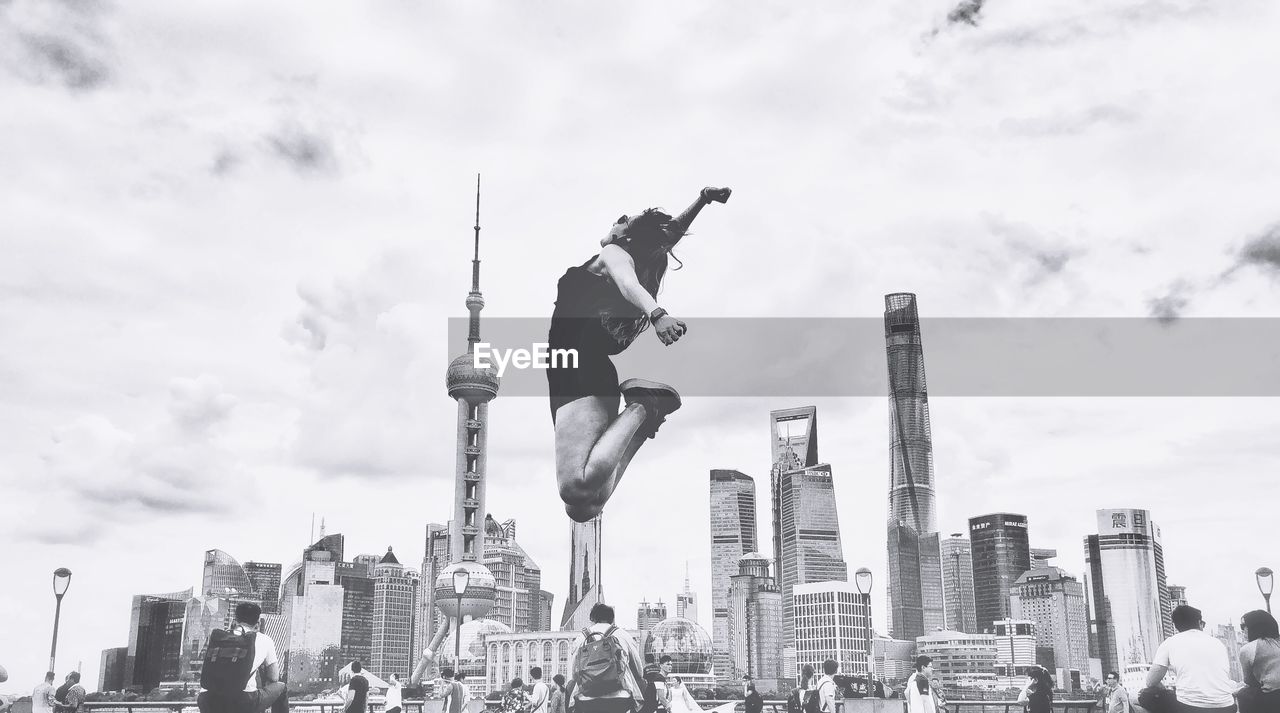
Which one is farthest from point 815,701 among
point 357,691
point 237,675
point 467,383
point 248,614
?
point 467,383

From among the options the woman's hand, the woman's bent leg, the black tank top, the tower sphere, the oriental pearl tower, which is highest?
the oriental pearl tower

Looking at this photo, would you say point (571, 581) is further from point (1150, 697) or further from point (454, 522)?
point (1150, 697)

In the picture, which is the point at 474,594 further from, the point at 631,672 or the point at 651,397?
the point at 651,397

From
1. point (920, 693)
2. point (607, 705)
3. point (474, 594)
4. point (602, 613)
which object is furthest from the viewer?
point (474, 594)

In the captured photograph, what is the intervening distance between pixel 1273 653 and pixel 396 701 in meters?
13.2

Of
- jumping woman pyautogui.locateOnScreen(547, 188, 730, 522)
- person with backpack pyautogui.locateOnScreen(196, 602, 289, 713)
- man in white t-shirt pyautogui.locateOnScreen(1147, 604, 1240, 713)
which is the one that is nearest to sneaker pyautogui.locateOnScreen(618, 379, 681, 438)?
jumping woman pyautogui.locateOnScreen(547, 188, 730, 522)

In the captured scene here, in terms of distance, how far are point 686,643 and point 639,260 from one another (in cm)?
18305

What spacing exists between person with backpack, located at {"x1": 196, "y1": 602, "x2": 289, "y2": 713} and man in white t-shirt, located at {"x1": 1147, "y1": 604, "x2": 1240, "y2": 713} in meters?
Answer: 6.48

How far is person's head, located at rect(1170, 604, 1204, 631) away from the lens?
8219 mm

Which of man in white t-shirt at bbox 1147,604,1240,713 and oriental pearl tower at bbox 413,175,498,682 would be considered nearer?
man in white t-shirt at bbox 1147,604,1240,713

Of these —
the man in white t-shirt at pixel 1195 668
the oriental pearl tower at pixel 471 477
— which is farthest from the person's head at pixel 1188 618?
the oriental pearl tower at pixel 471 477

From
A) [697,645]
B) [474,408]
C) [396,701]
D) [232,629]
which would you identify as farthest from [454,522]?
[232,629]

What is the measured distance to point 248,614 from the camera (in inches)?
335

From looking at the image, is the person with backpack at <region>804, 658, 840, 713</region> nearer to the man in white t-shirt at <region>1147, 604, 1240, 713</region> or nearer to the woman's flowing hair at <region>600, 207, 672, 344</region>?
the man in white t-shirt at <region>1147, 604, 1240, 713</region>
